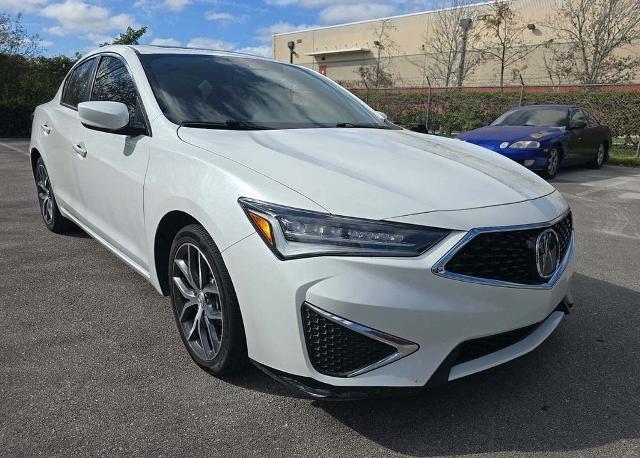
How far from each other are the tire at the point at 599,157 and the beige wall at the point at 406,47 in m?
19.4

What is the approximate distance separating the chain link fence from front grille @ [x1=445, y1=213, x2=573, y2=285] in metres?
13.5

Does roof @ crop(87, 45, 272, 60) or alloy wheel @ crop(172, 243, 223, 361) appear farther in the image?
roof @ crop(87, 45, 272, 60)

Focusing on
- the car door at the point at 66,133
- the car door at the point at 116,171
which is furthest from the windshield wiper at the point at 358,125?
the car door at the point at 66,133

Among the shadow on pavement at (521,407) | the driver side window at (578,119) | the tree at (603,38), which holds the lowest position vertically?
the shadow on pavement at (521,407)

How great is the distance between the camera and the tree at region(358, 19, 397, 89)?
146ft

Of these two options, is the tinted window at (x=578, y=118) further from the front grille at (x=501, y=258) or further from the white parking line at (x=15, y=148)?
the white parking line at (x=15, y=148)

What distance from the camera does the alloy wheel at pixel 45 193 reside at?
4852mm

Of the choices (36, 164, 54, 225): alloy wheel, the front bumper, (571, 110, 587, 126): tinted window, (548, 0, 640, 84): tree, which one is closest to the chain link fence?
(571, 110, 587, 126): tinted window

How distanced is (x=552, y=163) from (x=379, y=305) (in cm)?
867

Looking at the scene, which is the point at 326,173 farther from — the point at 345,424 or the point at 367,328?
the point at 345,424

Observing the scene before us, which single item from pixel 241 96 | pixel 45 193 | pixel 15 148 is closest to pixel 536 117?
pixel 241 96

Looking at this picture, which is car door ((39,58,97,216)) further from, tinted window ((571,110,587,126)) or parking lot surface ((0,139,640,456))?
tinted window ((571,110,587,126))

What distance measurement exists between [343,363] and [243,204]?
2.40ft

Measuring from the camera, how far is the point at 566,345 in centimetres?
299
